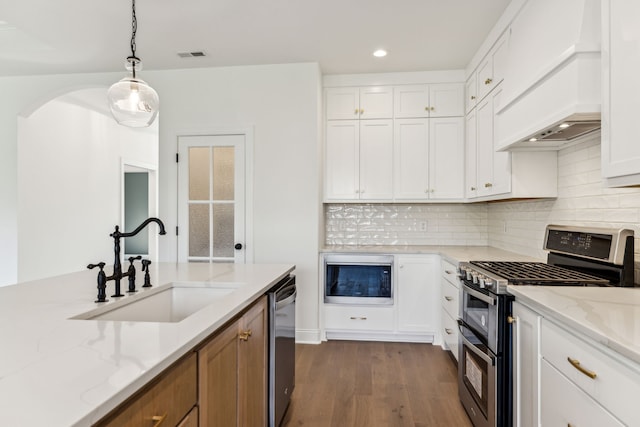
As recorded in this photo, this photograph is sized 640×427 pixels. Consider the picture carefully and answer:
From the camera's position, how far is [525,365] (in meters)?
1.68

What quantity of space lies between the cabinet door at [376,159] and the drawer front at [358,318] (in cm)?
117

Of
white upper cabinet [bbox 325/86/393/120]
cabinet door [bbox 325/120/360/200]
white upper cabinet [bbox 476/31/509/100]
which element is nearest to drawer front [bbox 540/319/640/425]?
white upper cabinet [bbox 476/31/509/100]

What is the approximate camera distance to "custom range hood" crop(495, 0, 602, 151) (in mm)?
1652

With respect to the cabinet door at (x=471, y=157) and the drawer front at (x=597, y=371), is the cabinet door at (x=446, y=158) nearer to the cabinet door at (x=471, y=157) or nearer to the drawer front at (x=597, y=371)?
the cabinet door at (x=471, y=157)

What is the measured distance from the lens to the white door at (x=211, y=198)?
3.84 m

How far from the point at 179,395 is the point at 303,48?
312 cm

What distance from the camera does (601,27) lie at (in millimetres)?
1581

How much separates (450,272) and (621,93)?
2017 mm

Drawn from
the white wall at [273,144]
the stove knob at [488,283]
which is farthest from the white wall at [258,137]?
the stove knob at [488,283]

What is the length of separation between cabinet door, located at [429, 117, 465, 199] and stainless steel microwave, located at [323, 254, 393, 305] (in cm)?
94

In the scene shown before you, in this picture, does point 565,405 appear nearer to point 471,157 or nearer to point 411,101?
point 471,157

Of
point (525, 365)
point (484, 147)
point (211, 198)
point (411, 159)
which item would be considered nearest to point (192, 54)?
point (211, 198)

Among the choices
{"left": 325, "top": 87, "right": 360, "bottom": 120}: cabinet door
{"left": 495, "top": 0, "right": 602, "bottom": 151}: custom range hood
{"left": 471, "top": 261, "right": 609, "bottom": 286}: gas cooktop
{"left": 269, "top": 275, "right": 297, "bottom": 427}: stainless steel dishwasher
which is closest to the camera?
{"left": 495, "top": 0, "right": 602, "bottom": 151}: custom range hood

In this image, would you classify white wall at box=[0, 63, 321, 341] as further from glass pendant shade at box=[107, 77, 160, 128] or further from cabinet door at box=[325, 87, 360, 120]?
glass pendant shade at box=[107, 77, 160, 128]
